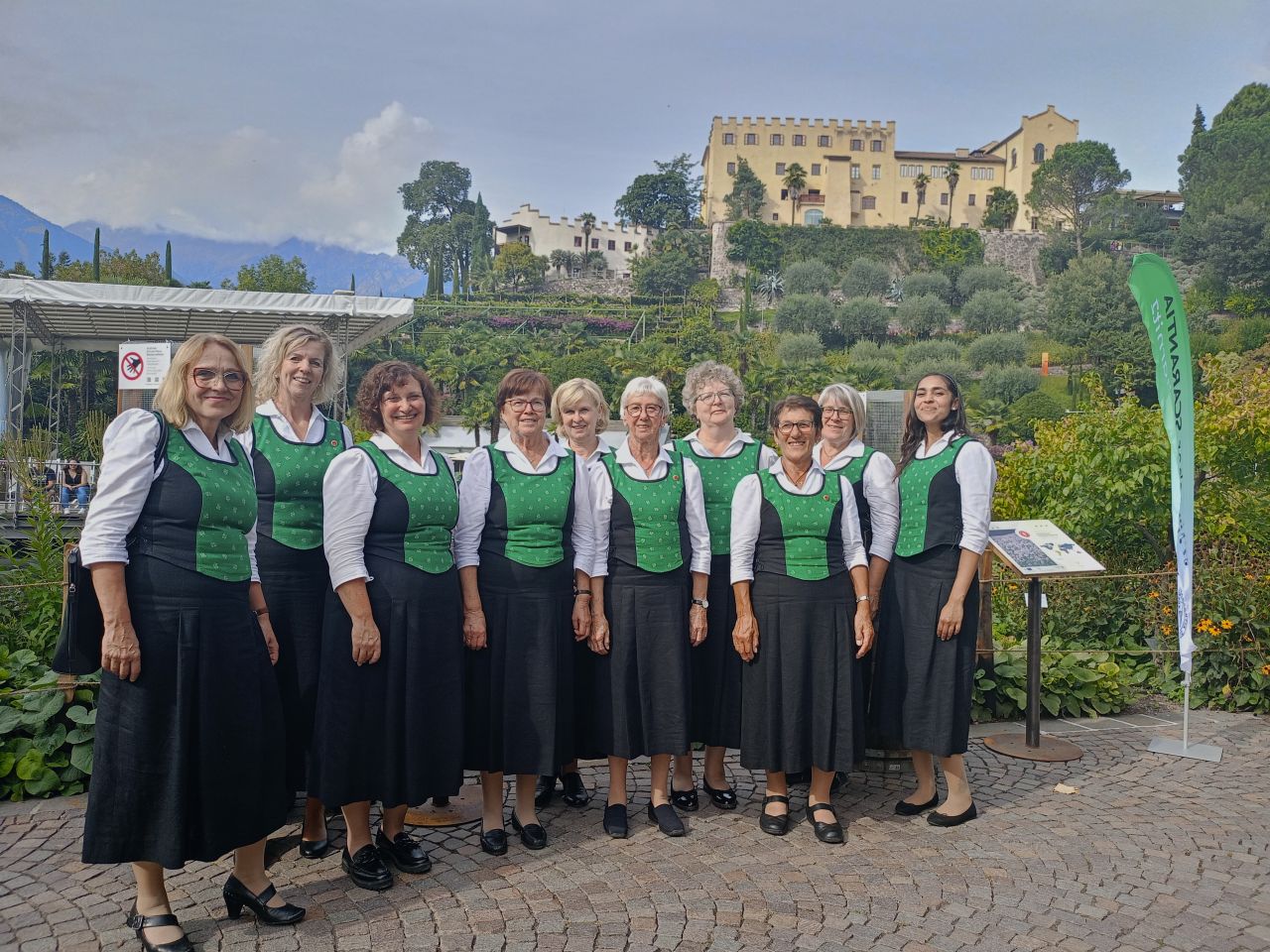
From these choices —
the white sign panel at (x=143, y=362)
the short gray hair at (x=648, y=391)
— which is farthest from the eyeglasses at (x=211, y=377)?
the white sign panel at (x=143, y=362)

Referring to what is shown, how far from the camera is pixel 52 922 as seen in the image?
304 cm

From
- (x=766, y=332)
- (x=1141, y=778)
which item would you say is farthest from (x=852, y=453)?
(x=766, y=332)

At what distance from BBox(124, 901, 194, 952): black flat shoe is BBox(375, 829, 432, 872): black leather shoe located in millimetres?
734

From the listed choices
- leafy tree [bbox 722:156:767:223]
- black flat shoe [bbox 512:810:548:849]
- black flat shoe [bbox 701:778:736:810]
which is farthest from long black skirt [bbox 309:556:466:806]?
leafy tree [bbox 722:156:767:223]

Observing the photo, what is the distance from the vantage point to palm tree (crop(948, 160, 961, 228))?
2736 inches

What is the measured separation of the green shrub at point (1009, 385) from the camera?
4144cm

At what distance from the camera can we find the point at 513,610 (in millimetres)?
3604

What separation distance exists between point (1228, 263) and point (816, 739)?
60.4 m

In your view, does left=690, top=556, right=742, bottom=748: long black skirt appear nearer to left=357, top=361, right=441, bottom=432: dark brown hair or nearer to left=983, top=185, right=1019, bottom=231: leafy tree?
left=357, top=361, right=441, bottom=432: dark brown hair

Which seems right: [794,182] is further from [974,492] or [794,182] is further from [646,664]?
[646,664]

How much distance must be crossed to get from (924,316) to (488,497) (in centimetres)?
5080

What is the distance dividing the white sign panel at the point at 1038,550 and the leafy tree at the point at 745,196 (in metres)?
64.3

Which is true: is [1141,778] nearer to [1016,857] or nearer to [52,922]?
[1016,857]

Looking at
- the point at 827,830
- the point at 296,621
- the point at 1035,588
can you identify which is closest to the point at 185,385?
the point at 296,621
